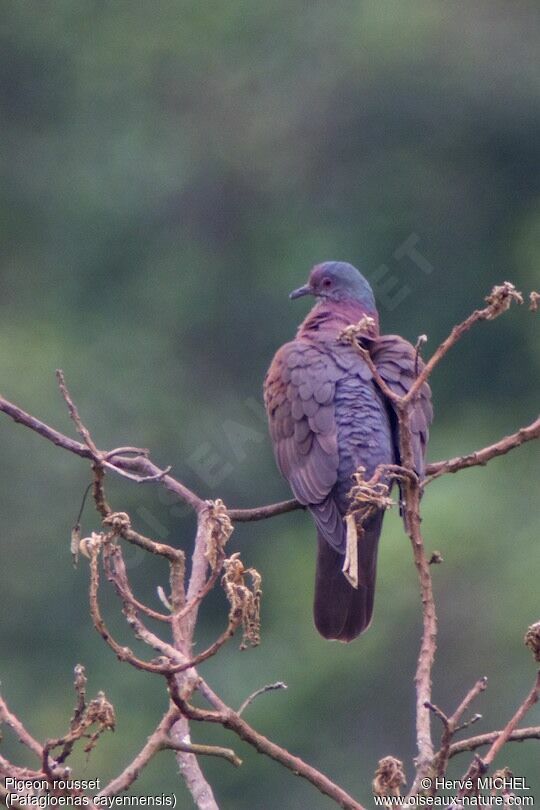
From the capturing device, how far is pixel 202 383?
555 inches

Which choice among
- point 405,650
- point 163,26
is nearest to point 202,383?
point 405,650

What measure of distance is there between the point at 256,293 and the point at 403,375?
409 inches

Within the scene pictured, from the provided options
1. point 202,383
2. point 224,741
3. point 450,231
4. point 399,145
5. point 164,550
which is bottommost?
point 164,550

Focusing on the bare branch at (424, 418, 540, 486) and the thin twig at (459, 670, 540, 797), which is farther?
the bare branch at (424, 418, 540, 486)

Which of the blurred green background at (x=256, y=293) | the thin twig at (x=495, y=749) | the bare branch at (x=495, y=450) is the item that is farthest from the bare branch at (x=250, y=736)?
the blurred green background at (x=256, y=293)

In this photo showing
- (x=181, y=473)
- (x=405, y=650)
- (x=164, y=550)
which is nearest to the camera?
(x=164, y=550)

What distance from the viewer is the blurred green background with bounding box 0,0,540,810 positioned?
438 inches

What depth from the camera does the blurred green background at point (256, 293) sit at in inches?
438

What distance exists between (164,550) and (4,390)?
9379 mm

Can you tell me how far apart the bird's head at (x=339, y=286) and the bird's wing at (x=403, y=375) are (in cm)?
72

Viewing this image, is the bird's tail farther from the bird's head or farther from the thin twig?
the thin twig

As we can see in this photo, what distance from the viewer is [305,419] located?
187 inches

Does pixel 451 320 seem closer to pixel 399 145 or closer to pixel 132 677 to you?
pixel 399 145

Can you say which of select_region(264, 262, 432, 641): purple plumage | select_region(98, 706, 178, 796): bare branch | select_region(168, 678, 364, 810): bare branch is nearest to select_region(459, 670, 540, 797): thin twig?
select_region(168, 678, 364, 810): bare branch
